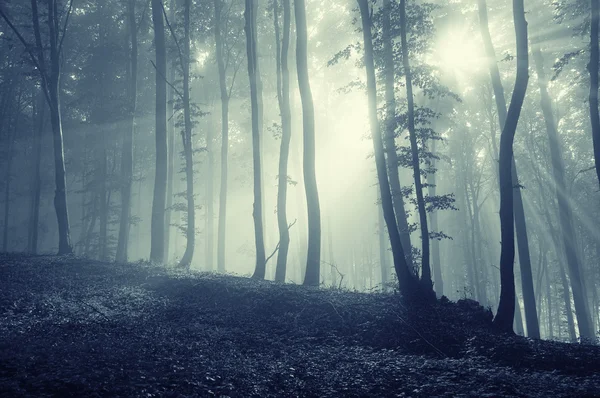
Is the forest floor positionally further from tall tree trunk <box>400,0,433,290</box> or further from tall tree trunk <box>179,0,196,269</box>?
tall tree trunk <box>179,0,196,269</box>

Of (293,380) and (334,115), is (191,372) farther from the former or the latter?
(334,115)

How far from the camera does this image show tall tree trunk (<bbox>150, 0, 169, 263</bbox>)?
16406 mm

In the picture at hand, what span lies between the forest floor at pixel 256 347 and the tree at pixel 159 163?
17.6 ft

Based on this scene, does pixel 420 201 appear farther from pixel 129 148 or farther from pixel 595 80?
pixel 129 148

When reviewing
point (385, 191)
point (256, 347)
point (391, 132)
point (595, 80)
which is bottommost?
point (256, 347)

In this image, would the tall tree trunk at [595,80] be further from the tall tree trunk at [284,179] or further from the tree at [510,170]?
the tall tree trunk at [284,179]

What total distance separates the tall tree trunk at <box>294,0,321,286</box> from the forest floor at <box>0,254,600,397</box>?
8.20 ft

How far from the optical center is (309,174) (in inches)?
533

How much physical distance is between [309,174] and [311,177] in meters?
0.13

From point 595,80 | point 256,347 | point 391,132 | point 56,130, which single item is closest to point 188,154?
point 56,130

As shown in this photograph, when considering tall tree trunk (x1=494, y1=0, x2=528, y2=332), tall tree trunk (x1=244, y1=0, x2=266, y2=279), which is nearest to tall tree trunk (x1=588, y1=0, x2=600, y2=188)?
tall tree trunk (x1=494, y1=0, x2=528, y2=332)

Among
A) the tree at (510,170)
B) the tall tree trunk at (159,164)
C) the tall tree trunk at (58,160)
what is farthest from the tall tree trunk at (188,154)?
the tree at (510,170)

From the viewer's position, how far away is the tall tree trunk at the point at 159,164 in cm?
1641

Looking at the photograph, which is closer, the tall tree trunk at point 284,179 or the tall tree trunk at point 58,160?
the tall tree trunk at point 284,179
